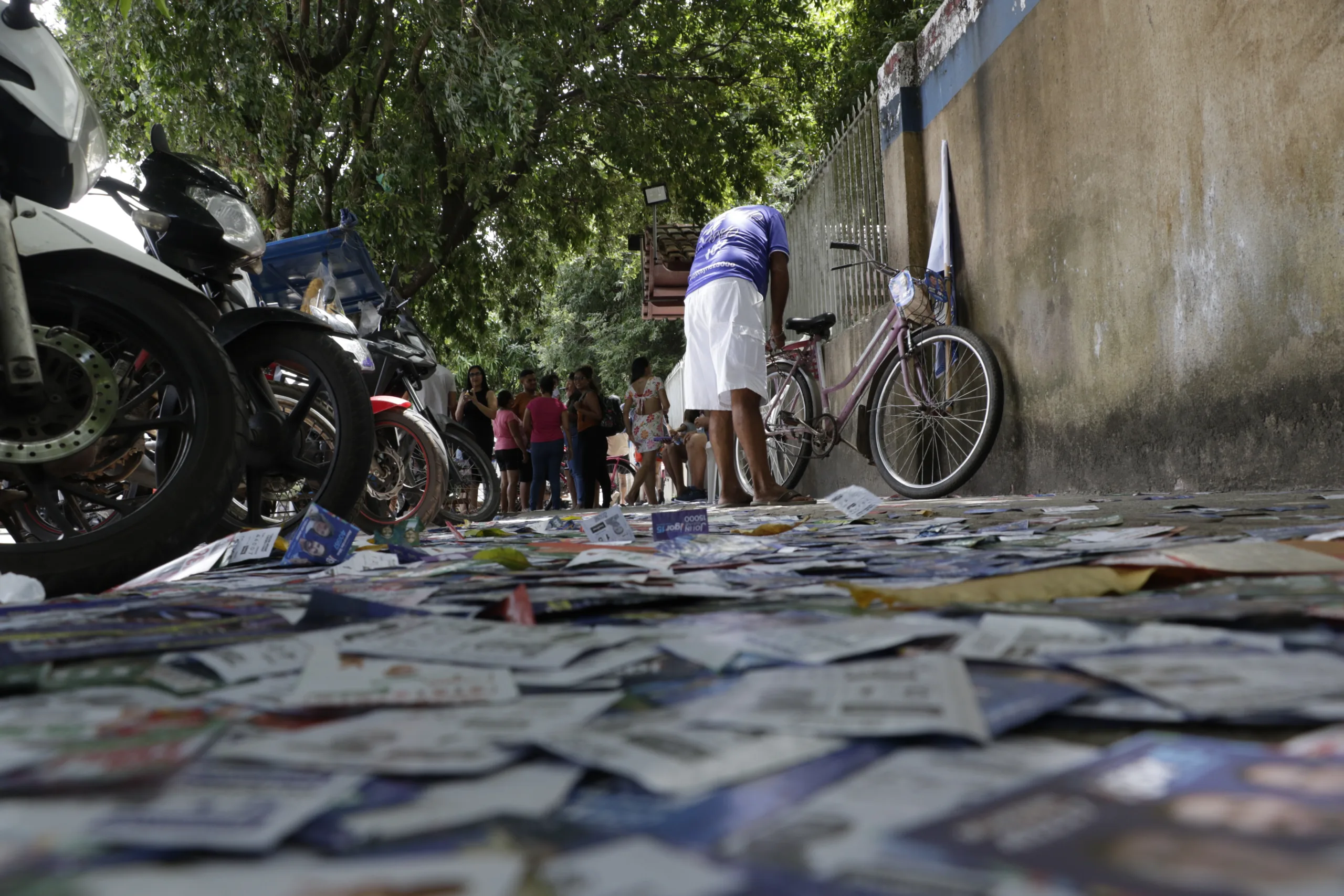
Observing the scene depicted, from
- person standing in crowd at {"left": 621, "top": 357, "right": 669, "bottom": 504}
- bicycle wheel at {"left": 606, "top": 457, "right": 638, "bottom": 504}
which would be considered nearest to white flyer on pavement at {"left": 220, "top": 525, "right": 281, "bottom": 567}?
person standing in crowd at {"left": 621, "top": 357, "right": 669, "bottom": 504}

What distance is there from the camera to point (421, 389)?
19.7 feet

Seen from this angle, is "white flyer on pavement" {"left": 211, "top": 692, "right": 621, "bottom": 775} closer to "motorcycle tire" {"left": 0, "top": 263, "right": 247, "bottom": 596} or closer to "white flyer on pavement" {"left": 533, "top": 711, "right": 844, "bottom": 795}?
"white flyer on pavement" {"left": 533, "top": 711, "right": 844, "bottom": 795}

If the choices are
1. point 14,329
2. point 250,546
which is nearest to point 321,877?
point 14,329

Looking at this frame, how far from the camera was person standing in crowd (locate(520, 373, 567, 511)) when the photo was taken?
9977 mm

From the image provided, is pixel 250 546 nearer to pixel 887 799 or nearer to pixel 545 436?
pixel 887 799

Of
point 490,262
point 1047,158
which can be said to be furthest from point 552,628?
point 490,262

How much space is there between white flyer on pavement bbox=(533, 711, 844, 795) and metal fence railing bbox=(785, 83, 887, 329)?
20.4 ft

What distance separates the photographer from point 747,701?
84 cm

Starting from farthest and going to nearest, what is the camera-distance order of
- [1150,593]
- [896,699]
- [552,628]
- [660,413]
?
[660,413], [1150,593], [552,628], [896,699]

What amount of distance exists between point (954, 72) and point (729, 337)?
86.7 inches

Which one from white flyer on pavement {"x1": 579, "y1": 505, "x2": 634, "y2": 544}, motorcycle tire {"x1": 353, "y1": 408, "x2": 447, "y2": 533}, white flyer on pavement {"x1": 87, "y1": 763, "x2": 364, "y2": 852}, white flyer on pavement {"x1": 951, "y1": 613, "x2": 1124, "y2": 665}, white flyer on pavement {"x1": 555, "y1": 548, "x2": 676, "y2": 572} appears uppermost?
motorcycle tire {"x1": 353, "y1": 408, "x2": 447, "y2": 533}

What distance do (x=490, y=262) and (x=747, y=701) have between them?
11340 millimetres

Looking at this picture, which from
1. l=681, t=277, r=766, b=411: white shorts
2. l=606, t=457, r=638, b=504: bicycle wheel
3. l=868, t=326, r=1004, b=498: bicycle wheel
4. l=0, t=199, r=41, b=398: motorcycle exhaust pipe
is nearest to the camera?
l=0, t=199, r=41, b=398: motorcycle exhaust pipe

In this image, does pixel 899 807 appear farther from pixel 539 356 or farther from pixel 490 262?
pixel 539 356
